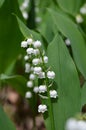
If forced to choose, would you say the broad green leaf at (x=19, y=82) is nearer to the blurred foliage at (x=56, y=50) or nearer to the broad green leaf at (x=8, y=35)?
the blurred foliage at (x=56, y=50)

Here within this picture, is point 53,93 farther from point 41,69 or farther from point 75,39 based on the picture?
point 75,39

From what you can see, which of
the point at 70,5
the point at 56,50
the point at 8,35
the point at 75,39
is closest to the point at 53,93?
the point at 56,50

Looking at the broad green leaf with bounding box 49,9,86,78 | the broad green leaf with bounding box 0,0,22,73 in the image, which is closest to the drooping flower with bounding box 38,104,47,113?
the broad green leaf with bounding box 49,9,86,78

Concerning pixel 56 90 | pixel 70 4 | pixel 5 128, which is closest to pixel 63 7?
pixel 70 4

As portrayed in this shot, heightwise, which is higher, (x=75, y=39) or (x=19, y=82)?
(x=75, y=39)

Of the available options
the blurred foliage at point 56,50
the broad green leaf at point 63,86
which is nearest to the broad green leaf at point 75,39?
the blurred foliage at point 56,50

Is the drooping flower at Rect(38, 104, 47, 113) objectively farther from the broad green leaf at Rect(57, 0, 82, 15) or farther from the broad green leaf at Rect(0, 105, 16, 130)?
the broad green leaf at Rect(57, 0, 82, 15)
